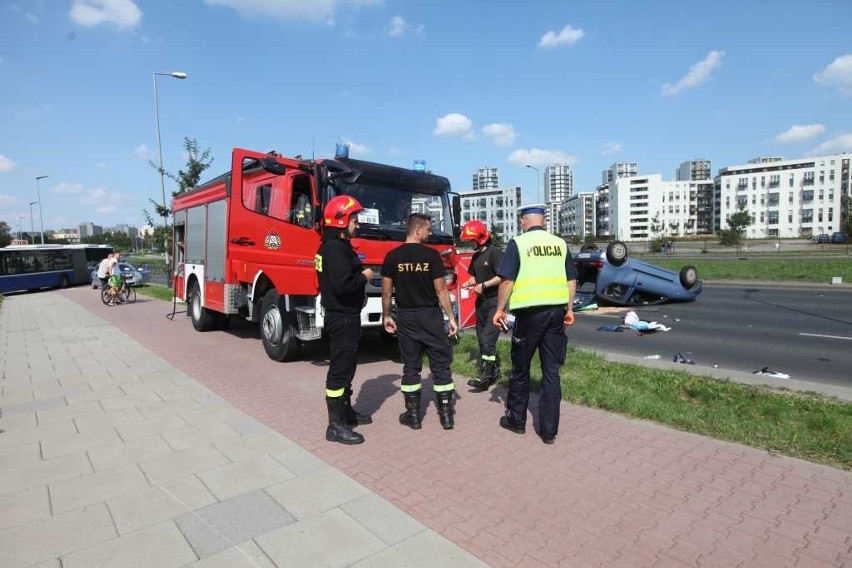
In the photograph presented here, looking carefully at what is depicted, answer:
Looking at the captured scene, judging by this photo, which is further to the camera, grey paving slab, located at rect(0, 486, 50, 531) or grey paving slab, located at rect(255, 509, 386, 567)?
grey paving slab, located at rect(0, 486, 50, 531)

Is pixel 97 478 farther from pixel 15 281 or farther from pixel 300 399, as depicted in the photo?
pixel 15 281

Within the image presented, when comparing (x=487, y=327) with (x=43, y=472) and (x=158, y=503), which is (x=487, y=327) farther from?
(x=43, y=472)

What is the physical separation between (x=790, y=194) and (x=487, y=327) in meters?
134

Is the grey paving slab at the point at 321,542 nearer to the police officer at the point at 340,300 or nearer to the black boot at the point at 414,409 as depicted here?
the police officer at the point at 340,300

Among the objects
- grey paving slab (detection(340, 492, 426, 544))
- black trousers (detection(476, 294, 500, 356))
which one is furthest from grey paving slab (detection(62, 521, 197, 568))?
black trousers (detection(476, 294, 500, 356))

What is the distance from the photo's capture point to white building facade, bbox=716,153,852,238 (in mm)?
110062

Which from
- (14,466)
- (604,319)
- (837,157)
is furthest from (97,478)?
(837,157)

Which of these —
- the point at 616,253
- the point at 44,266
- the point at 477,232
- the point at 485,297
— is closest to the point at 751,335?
the point at 616,253

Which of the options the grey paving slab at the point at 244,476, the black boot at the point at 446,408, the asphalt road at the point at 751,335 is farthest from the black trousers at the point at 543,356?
the asphalt road at the point at 751,335

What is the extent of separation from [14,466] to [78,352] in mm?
5652

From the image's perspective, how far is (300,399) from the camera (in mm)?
5793

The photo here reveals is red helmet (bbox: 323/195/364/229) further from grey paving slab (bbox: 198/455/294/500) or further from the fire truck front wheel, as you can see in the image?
the fire truck front wheel

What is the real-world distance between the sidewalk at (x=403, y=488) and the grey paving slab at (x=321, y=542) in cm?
1

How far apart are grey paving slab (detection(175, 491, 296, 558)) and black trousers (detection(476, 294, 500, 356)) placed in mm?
3255
